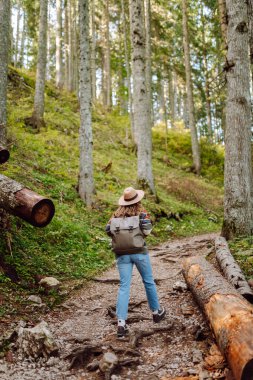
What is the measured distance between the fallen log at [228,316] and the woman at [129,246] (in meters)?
0.85

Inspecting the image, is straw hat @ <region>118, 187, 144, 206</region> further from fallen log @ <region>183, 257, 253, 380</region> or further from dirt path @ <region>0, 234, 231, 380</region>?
dirt path @ <region>0, 234, 231, 380</region>

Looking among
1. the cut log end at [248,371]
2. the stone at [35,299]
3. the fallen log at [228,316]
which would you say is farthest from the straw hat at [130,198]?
the cut log end at [248,371]

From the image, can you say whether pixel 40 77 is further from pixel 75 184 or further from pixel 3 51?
pixel 75 184

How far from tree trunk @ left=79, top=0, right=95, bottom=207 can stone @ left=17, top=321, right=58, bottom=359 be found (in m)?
7.65

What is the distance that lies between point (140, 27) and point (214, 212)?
911 centimetres

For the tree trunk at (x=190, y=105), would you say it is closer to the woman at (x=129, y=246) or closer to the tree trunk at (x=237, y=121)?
the tree trunk at (x=237, y=121)

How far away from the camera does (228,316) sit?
4047 millimetres

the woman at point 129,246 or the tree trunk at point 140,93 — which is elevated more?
the tree trunk at point 140,93

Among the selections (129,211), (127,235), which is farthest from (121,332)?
(129,211)

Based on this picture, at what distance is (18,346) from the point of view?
172 inches

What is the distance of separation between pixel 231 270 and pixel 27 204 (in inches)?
144

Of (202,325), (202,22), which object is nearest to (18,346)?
(202,325)

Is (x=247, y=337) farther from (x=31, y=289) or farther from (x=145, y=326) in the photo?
(x=31, y=289)

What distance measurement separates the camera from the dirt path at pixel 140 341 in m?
3.91
